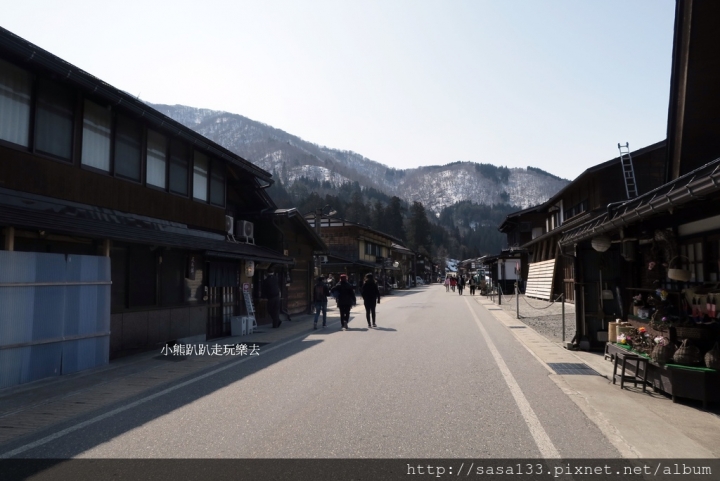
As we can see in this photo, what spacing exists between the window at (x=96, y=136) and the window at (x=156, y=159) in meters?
1.58

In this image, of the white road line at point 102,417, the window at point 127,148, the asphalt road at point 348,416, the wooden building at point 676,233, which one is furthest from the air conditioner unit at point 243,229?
the wooden building at point 676,233

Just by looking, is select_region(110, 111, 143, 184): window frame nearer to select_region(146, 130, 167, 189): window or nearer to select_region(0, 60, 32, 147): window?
select_region(146, 130, 167, 189): window

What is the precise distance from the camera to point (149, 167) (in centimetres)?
1352

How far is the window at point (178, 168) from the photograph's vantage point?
14531mm

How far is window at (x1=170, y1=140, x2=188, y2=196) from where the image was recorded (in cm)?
1453

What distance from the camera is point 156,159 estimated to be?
13836 mm

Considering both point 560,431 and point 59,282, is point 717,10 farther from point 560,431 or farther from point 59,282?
point 59,282

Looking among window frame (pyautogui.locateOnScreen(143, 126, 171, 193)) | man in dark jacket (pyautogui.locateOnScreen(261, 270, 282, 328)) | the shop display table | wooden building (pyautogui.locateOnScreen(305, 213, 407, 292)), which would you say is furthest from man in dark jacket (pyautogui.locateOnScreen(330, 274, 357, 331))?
wooden building (pyautogui.locateOnScreen(305, 213, 407, 292))

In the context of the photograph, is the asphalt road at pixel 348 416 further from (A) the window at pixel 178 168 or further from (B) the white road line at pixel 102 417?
(A) the window at pixel 178 168

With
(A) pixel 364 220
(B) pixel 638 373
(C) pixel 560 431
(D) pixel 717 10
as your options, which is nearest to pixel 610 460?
(C) pixel 560 431

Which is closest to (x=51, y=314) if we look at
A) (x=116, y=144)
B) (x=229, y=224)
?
(x=116, y=144)

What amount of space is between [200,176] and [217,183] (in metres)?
1.08

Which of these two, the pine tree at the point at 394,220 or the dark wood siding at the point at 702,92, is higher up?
the pine tree at the point at 394,220

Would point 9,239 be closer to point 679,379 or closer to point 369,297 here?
point 679,379
